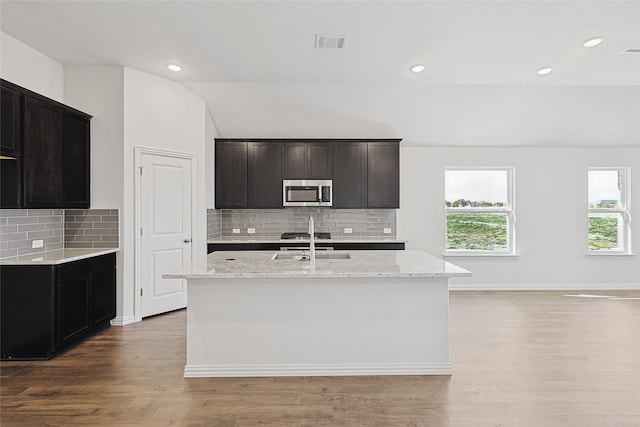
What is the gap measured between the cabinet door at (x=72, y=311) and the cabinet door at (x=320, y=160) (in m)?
3.30

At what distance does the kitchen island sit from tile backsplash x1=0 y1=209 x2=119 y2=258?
2.00 meters

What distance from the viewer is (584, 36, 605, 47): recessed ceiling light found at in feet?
12.4

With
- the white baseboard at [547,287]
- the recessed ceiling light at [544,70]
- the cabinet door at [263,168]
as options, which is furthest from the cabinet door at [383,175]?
the recessed ceiling light at [544,70]

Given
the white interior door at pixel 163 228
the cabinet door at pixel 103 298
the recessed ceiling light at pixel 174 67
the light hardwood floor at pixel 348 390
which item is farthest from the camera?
Result: the white interior door at pixel 163 228

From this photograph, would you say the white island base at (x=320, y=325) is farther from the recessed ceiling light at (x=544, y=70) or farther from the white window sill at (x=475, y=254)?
the white window sill at (x=475, y=254)

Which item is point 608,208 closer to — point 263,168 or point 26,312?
point 263,168

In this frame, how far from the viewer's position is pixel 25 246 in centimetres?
393

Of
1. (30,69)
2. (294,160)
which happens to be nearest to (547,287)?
(294,160)

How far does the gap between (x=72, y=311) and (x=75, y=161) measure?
1.59 meters

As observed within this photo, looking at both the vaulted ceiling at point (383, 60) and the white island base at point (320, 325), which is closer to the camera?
the white island base at point (320, 325)

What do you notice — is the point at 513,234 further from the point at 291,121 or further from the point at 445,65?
the point at 291,121

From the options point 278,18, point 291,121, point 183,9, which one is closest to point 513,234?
point 291,121

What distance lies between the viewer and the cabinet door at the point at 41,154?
361cm

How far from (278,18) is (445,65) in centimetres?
205
